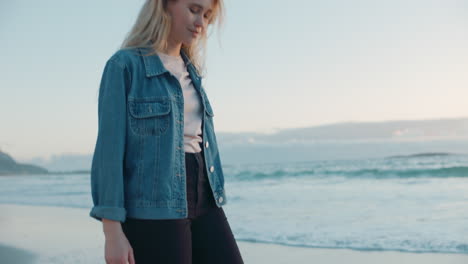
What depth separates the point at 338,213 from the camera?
782 centimetres

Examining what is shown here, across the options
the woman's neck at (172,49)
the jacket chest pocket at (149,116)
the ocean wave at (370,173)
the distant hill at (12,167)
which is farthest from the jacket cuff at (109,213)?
the distant hill at (12,167)

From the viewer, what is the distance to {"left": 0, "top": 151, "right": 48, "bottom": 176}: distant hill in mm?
23844

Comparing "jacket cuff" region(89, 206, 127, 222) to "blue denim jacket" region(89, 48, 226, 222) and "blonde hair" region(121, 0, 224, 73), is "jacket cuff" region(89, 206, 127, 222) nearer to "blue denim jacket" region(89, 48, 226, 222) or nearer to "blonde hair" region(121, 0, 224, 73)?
"blue denim jacket" region(89, 48, 226, 222)

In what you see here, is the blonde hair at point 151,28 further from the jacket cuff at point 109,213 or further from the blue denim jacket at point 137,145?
the jacket cuff at point 109,213

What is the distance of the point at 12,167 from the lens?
24.1 metres

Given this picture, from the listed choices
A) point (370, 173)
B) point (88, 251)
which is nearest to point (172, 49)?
point (88, 251)

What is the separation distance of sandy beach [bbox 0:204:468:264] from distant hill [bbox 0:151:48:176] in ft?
60.8

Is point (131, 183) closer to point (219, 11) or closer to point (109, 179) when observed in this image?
point (109, 179)

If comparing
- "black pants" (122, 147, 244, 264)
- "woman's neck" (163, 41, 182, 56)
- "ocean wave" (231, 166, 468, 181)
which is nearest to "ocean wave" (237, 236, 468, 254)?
"black pants" (122, 147, 244, 264)

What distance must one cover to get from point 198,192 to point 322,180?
14.3m

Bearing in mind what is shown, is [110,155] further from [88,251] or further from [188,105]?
[88,251]

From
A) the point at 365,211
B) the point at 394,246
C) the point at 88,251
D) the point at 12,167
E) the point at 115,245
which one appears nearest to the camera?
the point at 115,245

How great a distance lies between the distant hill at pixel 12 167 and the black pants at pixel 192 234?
79.0ft

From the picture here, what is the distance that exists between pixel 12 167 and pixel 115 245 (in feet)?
81.6
